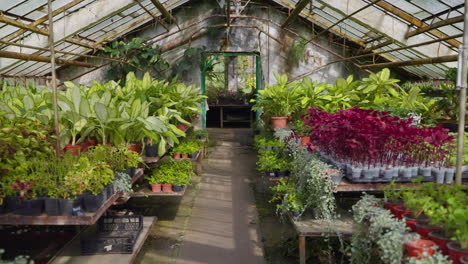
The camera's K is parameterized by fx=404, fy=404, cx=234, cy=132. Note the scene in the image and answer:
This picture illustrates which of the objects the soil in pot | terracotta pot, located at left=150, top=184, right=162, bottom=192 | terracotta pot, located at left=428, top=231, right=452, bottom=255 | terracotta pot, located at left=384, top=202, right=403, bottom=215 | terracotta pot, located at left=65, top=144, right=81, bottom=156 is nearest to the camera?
the soil in pot

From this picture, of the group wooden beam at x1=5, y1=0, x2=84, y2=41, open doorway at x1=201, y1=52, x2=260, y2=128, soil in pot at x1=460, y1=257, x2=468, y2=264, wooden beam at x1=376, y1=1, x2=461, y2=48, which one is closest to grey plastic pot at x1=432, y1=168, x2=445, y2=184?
soil in pot at x1=460, y1=257, x2=468, y2=264

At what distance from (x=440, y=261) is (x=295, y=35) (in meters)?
8.55

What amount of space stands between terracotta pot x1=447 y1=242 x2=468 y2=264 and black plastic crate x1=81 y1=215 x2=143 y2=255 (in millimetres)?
2178

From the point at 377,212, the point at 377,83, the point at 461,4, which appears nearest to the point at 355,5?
the point at 377,83

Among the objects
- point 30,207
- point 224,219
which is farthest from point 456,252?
point 224,219

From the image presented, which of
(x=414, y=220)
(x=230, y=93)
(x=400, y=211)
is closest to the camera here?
(x=414, y=220)

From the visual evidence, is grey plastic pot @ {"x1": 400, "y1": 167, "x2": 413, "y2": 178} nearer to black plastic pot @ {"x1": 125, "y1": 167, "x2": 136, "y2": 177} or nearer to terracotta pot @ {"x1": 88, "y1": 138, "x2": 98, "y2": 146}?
black plastic pot @ {"x1": 125, "y1": 167, "x2": 136, "y2": 177}

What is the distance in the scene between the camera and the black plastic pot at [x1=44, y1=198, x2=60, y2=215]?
8.09 ft

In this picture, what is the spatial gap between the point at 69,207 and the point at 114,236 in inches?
33.3

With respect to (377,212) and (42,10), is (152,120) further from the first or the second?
(42,10)

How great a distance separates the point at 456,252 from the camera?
5.79ft

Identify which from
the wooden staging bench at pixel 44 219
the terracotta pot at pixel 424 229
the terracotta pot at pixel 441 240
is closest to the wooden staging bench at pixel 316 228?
the terracotta pot at pixel 424 229

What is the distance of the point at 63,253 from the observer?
3102 mm

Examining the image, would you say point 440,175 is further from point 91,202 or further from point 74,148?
point 74,148
